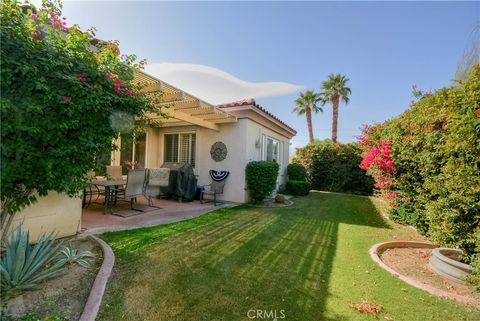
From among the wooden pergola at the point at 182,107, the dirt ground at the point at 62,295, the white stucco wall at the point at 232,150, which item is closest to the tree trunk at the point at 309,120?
the white stucco wall at the point at 232,150

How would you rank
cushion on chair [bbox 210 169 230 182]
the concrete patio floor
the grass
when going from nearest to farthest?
the grass
the concrete patio floor
cushion on chair [bbox 210 169 230 182]

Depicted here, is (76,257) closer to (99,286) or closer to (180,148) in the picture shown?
(99,286)

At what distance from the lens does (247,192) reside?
945cm

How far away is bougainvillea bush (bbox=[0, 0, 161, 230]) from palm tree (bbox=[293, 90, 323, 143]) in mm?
24115

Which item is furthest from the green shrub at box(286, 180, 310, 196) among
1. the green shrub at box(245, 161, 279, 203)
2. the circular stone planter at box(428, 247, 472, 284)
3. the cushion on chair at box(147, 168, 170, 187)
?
the circular stone planter at box(428, 247, 472, 284)

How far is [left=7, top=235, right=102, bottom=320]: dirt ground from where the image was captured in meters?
2.30

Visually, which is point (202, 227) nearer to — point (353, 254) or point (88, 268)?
point (88, 268)

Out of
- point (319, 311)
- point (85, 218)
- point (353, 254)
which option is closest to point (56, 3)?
point (85, 218)

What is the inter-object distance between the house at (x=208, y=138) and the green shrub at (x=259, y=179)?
29 centimetres

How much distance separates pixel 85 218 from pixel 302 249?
17.1ft

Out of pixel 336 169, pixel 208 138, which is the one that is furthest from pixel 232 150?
pixel 336 169

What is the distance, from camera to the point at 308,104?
25.8 meters

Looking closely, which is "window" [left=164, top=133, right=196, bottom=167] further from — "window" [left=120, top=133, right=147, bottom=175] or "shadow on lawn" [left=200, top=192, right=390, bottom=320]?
"shadow on lawn" [left=200, top=192, right=390, bottom=320]

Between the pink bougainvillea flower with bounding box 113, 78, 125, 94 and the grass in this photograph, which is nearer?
the grass
